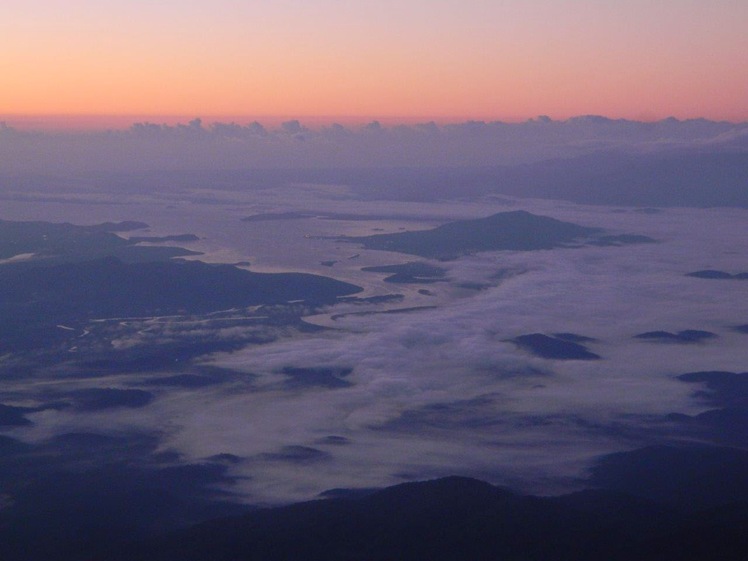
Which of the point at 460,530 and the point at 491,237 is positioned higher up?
the point at 460,530

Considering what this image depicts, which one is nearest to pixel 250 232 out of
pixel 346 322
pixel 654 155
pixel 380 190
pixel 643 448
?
pixel 346 322

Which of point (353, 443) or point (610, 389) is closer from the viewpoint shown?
point (353, 443)

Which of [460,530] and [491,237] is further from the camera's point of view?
[491,237]

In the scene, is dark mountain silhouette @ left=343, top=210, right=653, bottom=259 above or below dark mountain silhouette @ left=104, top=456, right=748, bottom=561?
below

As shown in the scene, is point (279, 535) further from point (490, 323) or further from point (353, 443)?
point (490, 323)

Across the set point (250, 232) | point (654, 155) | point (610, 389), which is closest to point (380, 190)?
point (654, 155)

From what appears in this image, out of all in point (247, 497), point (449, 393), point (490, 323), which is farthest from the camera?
point (490, 323)

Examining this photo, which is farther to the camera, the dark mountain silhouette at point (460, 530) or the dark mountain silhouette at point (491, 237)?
the dark mountain silhouette at point (491, 237)

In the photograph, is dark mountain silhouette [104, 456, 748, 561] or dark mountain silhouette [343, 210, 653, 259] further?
dark mountain silhouette [343, 210, 653, 259]

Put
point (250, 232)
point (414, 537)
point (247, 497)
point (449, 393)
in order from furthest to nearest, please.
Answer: point (250, 232)
point (449, 393)
point (247, 497)
point (414, 537)

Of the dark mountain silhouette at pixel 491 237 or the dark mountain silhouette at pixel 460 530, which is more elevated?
the dark mountain silhouette at pixel 460 530
